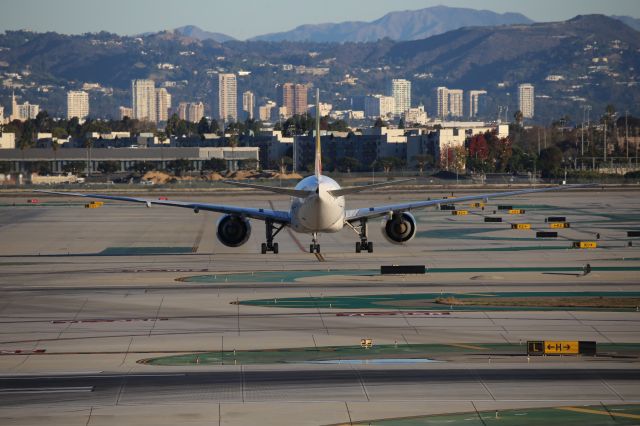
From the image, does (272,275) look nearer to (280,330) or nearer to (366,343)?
(280,330)

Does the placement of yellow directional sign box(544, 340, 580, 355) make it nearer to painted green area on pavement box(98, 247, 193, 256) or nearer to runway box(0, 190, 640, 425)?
runway box(0, 190, 640, 425)

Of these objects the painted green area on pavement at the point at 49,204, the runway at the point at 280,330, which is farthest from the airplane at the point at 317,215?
the painted green area on pavement at the point at 49,204

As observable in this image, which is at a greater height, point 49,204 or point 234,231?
point 234,231

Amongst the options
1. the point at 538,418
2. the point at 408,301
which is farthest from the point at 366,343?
the point at 538,418

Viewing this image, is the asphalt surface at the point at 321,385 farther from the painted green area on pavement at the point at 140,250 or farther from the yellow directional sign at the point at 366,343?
the painted green area on pavement at the point at 140,250

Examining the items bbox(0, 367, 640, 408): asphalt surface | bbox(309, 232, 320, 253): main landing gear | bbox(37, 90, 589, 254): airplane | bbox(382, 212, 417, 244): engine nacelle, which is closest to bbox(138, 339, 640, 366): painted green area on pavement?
bbox(0, 367, 640, 408): asphalt surface

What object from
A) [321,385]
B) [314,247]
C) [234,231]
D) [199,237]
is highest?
[234,231]
